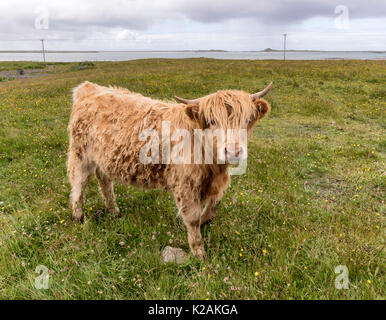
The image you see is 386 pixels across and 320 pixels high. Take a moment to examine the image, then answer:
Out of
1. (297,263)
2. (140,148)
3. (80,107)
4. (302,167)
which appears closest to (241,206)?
(297,263)

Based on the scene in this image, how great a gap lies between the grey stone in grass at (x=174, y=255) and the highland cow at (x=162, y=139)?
0.17 meters

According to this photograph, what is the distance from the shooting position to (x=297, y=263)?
3.27 metres

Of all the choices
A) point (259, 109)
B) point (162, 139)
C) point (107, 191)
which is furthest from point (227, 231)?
point (107, 191)

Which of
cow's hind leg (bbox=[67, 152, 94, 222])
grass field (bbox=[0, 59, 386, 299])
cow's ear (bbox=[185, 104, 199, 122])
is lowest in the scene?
grass field (bbox=[0, 59, 386, 299])

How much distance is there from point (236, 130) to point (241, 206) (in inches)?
83.6

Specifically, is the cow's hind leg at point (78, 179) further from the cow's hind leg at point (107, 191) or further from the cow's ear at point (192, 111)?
the cow's ear at point (192, 111)

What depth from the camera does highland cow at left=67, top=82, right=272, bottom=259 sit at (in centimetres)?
329

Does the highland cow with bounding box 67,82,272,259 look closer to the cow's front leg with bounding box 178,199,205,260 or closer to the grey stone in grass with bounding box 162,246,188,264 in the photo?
the cow's front leg with bounding box 178,199,205,260

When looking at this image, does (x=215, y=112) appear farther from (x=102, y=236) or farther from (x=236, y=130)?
(x=102, y=236)

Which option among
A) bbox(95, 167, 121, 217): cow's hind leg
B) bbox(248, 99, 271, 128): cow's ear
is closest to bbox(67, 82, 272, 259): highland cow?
bbox(248, 99, 271, 128): cow's ear

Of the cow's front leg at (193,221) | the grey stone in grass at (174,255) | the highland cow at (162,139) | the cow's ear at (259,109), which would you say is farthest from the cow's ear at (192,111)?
the grey stone in grass at (174,255)

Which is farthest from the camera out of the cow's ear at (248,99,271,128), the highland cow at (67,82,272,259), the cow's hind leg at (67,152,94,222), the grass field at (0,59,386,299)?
the cow's hind leg at (67,152,94,222)

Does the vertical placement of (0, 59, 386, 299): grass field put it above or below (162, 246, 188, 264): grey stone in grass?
above

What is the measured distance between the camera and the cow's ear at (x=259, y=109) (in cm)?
342
